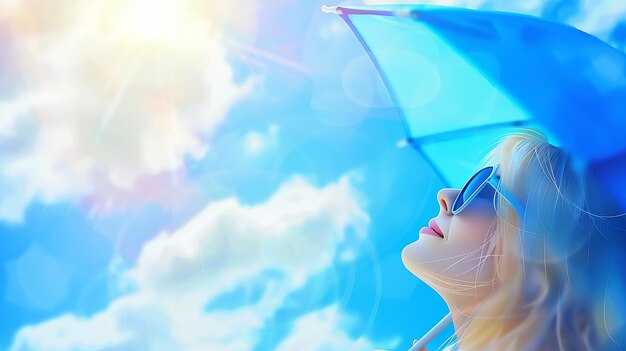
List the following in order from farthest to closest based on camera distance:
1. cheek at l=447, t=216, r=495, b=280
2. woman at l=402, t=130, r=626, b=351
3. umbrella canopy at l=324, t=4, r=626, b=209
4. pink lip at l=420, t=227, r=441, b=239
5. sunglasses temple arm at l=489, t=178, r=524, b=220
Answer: pink lip at l=420, t=227, r=441, b=239 → cheek at l=447, t=216, r=495, b=280 → sunglasses temple arm at l=489, t=178, r=524, b=220 → woman at l=402, t=130, r=626, b=351 → umbrella canopy at l=324, t=4, r=626, b=209

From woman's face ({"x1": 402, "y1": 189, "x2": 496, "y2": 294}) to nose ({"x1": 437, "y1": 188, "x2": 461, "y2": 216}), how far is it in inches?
2.0

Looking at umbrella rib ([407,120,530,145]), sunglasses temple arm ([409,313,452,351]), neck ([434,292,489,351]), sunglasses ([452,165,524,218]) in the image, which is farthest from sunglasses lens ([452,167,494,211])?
sunglasses temple arm ([409,313,452,351])

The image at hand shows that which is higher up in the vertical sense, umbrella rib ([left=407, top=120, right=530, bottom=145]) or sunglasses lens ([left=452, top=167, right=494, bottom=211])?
umbrella rib ([left=407, top=120, right=530, bottom=145])

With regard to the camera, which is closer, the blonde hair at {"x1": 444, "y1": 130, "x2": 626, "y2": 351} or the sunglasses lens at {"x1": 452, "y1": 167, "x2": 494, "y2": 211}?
the blonde hair at {"x1": 444, "y1": 130, "x2": 626, "y2": 351}

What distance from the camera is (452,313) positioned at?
2.91 meters

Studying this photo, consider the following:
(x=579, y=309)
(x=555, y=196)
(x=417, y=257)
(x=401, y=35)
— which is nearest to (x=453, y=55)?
(x=401, y=35)

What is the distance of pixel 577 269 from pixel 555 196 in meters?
0.30

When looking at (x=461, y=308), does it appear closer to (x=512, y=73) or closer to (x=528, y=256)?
(x=528, y=256)

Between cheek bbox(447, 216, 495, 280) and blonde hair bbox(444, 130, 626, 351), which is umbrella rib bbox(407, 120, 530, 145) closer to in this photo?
blonde hair bbox(444, 130, 626, 351)

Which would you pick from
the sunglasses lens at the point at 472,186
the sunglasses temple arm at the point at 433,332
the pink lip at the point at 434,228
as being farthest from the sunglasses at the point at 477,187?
the sunglasses temple arm at the point at 433,332

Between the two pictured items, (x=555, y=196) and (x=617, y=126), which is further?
(x=555, y=196)

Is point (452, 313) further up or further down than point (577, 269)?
further up

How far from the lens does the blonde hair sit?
2568 mm

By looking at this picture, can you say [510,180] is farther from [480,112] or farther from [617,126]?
[617,126]
